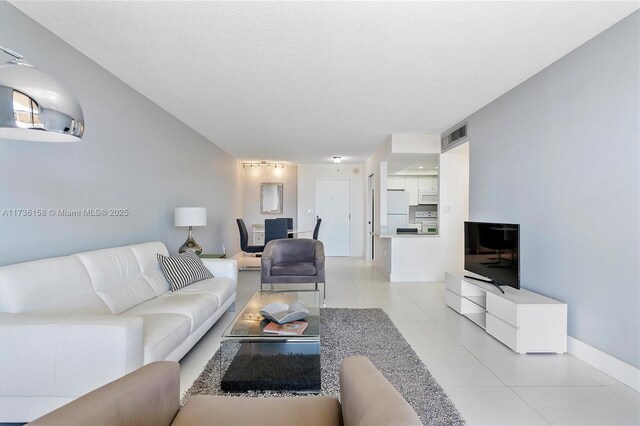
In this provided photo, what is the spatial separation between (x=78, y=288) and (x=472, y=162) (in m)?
4.45

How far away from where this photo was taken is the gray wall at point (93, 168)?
2.04 meters

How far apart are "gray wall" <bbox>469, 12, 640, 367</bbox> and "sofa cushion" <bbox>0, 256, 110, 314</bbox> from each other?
11.7 feet

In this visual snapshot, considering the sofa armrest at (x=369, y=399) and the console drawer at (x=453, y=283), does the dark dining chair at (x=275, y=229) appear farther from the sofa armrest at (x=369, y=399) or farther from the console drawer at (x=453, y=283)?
the sofa armrest at (x=369, y=399)

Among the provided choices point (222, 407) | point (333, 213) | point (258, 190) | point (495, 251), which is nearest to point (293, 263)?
point (495, 251)

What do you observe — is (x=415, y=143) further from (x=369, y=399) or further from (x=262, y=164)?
(x=369, y=399)

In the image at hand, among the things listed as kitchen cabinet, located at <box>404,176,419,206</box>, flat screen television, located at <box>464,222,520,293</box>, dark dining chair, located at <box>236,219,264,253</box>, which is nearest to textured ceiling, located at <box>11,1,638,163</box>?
flat screen television, located at <box>464,222,520,293</box>

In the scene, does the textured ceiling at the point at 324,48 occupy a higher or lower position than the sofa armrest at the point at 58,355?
higher

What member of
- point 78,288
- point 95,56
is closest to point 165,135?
point 95,56

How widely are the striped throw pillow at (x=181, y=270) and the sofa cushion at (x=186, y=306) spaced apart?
0.56 feet

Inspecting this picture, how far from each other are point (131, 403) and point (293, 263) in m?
3.47

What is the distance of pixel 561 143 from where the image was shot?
8.60 feet

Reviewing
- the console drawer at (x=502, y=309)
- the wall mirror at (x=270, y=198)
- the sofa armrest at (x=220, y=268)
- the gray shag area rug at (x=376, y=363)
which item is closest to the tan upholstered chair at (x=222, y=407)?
the gray shag area rug at (x=376, y=363)

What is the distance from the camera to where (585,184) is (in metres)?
2.38

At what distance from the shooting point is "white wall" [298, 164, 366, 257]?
825 cm
